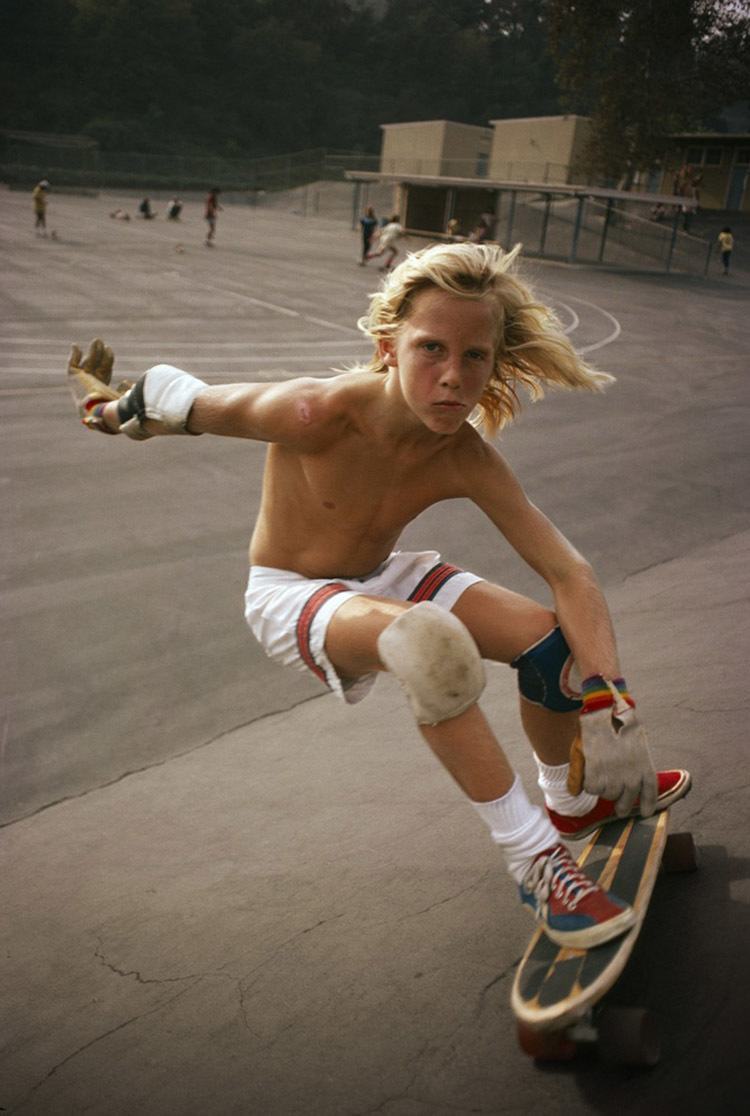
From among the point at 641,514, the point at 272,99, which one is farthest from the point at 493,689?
the point at 272,99

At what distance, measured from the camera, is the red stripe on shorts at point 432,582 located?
9.71ft

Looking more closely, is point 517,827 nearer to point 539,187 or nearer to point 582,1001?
point 582,1001

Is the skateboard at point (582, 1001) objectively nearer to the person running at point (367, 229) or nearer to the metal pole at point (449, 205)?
the person running at point (367, 229)

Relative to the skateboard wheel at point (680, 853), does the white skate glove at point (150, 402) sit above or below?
above

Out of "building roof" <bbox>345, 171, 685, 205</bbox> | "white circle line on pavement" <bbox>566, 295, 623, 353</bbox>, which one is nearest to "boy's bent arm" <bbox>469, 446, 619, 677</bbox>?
"white circle line on pavement" <bbox>566, 295, 623, 353</bbox>

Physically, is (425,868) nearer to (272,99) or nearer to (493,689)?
(493,689)

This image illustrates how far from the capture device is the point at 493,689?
16.0 feet

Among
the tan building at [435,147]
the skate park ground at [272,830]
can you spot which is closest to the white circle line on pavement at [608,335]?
the skate park ground at [272,830]

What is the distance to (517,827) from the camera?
7.83 feet

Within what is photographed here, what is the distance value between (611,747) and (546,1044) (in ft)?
2.57

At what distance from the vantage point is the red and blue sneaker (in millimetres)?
2242

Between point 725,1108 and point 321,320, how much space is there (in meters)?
18.3

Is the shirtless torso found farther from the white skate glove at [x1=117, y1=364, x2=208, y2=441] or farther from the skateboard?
the skateboard

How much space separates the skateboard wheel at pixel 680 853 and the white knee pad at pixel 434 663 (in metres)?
1.06
